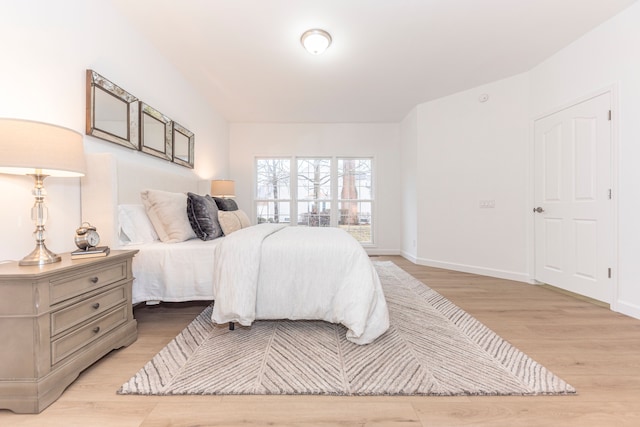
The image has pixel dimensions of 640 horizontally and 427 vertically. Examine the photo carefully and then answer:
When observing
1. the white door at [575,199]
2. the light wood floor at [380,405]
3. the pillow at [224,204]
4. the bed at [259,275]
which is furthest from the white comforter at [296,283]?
the white door at [575,199]

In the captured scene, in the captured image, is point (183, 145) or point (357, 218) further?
point (357, 218)

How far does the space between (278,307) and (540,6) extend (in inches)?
128

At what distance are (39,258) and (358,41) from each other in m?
3.01

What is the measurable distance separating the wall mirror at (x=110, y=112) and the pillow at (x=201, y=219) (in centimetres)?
75

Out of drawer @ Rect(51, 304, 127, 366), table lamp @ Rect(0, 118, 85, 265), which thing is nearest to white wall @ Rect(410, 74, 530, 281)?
drawer @ Rect(51, 304, 127, 366)

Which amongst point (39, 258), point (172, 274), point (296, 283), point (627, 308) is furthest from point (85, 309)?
point (627, 308)

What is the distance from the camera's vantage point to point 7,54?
1.55 m

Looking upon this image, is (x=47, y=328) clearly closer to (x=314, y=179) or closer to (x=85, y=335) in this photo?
(x=85, y=335)

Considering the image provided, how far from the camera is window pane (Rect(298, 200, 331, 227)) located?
545 cm

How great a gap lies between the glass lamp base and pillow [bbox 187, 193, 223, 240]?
3.58 feet

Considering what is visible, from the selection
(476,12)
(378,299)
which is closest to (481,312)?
(378,299)

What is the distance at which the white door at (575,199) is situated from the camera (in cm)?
261

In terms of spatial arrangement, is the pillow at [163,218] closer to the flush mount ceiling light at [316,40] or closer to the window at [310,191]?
the flush mount ceiling light at [316,40]

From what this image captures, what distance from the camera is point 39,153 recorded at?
1.30 metres
